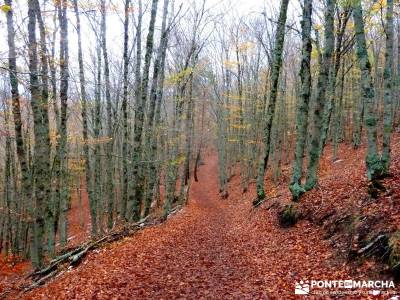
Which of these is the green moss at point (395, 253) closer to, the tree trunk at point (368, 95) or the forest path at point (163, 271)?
the forest path at point (163, 271)

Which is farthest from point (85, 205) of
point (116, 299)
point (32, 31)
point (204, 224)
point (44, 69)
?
point (116, 299)

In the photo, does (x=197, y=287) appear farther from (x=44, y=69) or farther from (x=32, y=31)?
(x=44, y=69)

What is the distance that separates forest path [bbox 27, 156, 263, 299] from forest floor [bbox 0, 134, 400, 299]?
0.02 m

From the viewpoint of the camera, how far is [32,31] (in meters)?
9.59

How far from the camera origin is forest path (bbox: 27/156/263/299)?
7.01 metres
